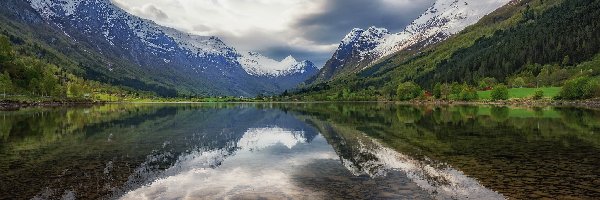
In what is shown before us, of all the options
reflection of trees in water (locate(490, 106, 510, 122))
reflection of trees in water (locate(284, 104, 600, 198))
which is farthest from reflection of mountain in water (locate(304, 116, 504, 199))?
reflection of trees in water (locate(490, 106, 510, 122))

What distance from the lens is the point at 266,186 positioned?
27750 millimetres

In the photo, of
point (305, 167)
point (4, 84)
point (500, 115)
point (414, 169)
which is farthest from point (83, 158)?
point (4, 84)

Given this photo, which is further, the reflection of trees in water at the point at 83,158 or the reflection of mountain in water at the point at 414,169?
the reflection of trees in water at the point at 83,158

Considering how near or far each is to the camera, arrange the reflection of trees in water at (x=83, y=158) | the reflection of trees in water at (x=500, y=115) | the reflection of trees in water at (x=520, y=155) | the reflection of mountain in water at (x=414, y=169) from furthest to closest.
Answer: the reflection of trees in water at (x=500, y=115), the reflection of trees in water at (x=83, y=158), the reflection of trees in water at (x=520, y=155), the reflection of mountain in water at (x=414, y=169)

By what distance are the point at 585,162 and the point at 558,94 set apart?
190 m

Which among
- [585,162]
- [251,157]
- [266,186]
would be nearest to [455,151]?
[585,162]

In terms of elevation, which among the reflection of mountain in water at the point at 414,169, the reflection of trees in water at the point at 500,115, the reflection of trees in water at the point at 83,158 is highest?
the reflection of trees in water at the point at 500,115

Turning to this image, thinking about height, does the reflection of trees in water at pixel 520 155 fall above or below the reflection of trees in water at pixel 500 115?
below

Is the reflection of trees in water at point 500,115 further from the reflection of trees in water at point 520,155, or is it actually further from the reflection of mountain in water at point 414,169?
the reflection of mountain in water at point 414,169

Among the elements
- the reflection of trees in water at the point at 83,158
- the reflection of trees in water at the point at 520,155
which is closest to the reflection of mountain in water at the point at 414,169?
the reflection of trees in water at the point at 520,155

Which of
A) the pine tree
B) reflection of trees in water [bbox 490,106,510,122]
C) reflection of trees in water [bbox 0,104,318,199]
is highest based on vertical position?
the pine tree

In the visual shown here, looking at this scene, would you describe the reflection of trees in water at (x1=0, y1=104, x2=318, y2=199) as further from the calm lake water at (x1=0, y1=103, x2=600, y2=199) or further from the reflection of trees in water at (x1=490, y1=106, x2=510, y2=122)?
the reflection of trees in water at (x1=490, y1=106, x2=510, y2=122)

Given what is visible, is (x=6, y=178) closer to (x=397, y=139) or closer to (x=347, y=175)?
(x=347, y=175)

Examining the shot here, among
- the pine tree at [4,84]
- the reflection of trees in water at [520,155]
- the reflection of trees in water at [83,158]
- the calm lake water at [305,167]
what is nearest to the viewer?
the calm lake water at [305,167]
